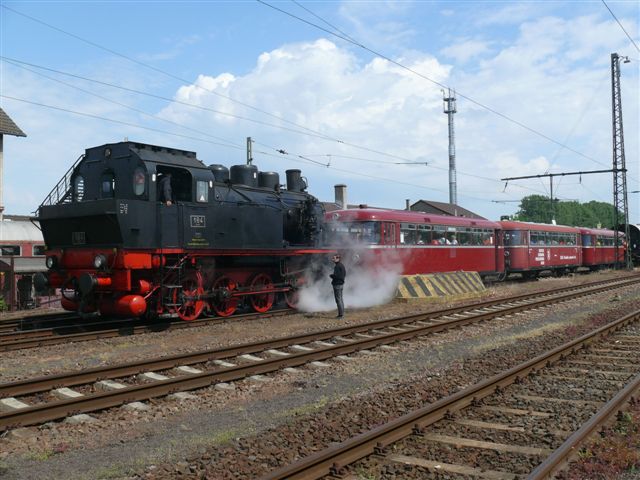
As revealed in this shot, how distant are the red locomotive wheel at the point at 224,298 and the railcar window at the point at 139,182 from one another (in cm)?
280

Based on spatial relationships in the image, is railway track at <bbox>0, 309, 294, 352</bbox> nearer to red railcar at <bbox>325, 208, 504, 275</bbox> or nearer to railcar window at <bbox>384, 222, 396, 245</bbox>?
red railcar at <bbox>325, 208, 504, 275</bbox>

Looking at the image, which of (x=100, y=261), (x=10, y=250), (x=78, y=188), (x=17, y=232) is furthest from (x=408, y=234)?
(x=10, y=250)

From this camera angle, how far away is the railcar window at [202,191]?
12.3 meters

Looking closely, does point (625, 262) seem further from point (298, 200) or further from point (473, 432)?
point (473, 432)

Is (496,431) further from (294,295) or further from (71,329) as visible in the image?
(294,295)

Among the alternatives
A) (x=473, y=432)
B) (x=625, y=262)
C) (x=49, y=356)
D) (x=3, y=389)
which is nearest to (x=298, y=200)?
(x=49, y=356)

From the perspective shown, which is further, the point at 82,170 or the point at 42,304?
the point at 42,304

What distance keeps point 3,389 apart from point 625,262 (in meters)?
43.4

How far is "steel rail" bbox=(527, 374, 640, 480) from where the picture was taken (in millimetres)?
4133

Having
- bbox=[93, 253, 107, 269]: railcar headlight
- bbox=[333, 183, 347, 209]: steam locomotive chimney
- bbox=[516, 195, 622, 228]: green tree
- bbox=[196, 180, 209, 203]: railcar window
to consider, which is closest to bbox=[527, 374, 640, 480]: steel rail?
bbox=[93, 253, 107, 269]: railcar headlight

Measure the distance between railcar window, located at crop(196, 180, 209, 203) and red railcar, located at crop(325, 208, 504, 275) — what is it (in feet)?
18.7

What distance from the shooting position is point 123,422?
5969mm

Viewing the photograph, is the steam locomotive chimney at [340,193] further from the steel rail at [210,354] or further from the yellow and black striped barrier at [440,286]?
the steel rail at [210,354]

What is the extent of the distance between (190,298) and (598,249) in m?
33.0
